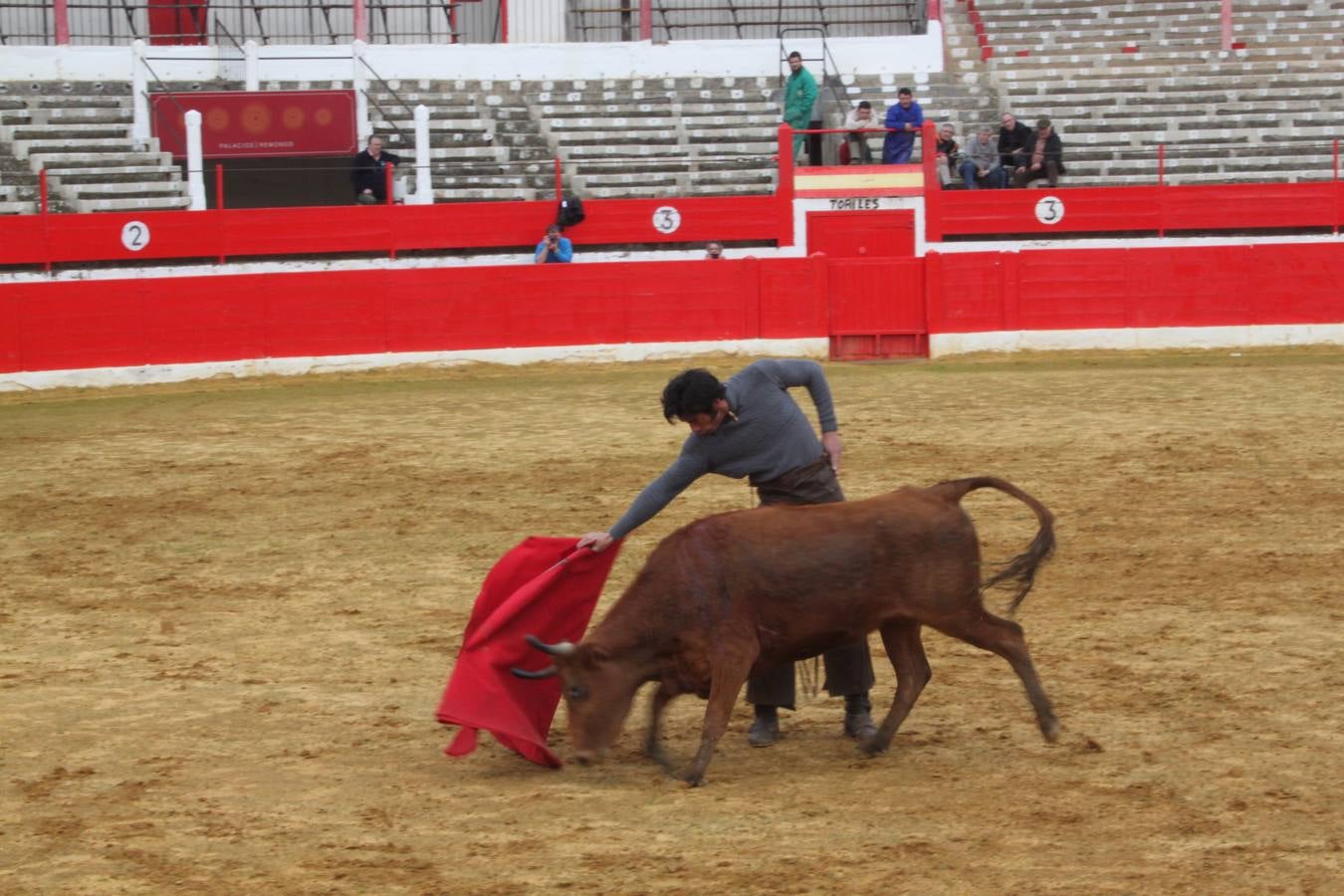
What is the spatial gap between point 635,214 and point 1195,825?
16461 mm

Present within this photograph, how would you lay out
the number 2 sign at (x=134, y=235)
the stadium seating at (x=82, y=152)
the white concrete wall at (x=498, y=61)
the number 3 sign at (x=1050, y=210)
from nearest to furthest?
1. the number 2 sign at (x=134, y=235)
2. the stadium seating at (x=82, y=152)
3. the number 3 sign at (x=1050, y=210)
4. the white concrete wall at (x=498, y=61)

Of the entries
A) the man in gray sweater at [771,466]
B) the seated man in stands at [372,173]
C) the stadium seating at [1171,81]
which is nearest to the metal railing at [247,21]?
the seated man in stands at [372,173]

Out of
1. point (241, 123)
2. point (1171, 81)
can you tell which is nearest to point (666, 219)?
point (241, 123)

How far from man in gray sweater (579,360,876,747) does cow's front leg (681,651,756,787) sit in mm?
426

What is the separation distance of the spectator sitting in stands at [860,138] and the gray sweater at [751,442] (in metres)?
15.8

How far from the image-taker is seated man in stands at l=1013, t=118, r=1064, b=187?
870 inches

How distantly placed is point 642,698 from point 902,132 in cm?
1542

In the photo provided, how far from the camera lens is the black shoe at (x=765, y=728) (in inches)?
264

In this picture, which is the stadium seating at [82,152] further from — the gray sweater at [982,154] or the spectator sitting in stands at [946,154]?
the gray sweater at [982,154]

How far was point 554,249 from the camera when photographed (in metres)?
20.3

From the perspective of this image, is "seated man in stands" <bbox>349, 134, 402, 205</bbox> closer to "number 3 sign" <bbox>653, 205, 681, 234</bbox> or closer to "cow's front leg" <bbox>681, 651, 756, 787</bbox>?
"number 3 sign" <bbox>653, 205, 681, 234</bbox>

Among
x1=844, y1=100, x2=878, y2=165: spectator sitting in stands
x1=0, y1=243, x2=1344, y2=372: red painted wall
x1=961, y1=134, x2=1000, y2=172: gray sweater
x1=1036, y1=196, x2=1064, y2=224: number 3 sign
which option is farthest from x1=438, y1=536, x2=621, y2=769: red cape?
x1=961, y1=134, x2=1000, y2=172: gray sweater

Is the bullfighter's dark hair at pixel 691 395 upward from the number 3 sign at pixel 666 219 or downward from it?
downward

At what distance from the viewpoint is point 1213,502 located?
1101 centimetres
